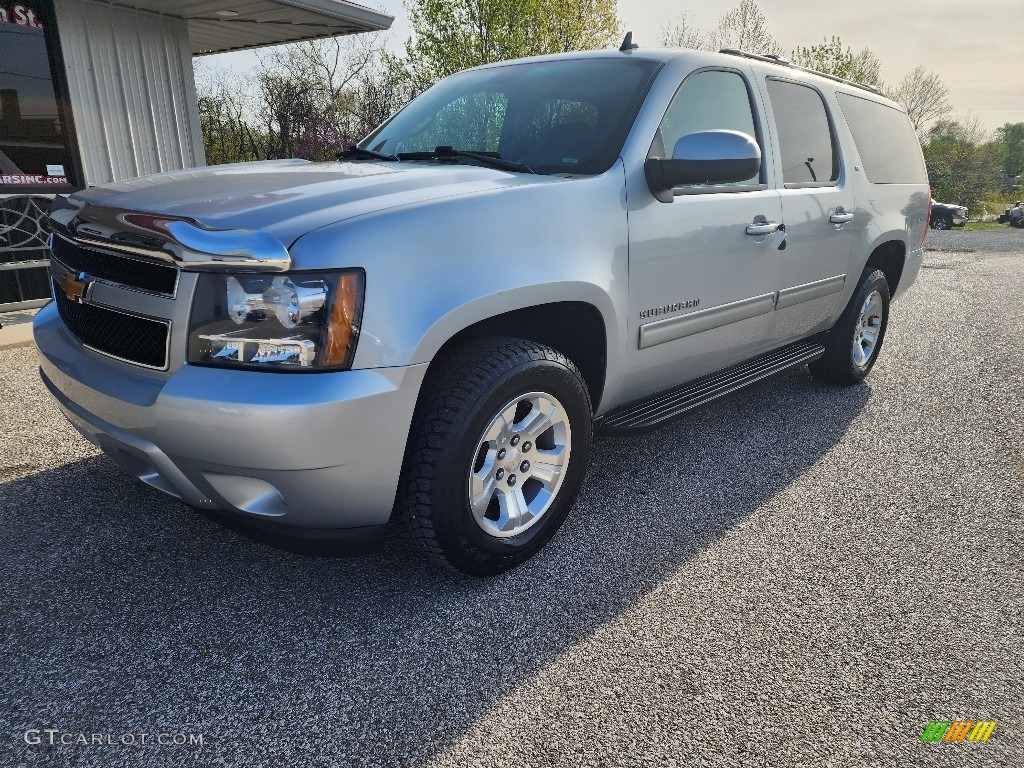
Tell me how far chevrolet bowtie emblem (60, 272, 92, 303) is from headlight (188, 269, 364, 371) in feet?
1.93

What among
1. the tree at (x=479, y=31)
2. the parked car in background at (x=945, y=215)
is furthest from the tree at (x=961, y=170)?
the tree at (x=479, y=31)

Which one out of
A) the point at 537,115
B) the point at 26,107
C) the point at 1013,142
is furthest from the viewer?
the point at 1013,142

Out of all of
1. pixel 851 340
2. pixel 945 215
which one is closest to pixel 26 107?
pixel 851 340

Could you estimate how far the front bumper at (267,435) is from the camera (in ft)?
6.05

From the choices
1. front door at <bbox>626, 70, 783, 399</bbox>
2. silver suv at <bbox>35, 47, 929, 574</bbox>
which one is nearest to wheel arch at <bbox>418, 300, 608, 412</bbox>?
silver suv at <bbox>35, 47, 929, 574</bbox>

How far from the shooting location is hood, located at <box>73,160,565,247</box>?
1970mm

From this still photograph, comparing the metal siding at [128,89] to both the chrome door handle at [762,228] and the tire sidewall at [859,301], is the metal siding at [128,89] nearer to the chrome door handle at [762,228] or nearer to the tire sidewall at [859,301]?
the chrome door handle at [762,228]

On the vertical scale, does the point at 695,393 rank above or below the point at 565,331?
below

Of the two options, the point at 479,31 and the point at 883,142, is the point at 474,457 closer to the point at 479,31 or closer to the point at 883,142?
the point at 883,142

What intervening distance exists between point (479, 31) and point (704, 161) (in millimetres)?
20075

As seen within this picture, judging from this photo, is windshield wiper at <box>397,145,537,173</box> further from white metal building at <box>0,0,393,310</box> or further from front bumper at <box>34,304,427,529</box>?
white metal building at <box>0,0,393,310</box>

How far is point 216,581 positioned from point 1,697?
658mm

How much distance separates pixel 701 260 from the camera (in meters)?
2.95

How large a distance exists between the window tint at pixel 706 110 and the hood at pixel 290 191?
648 mm
